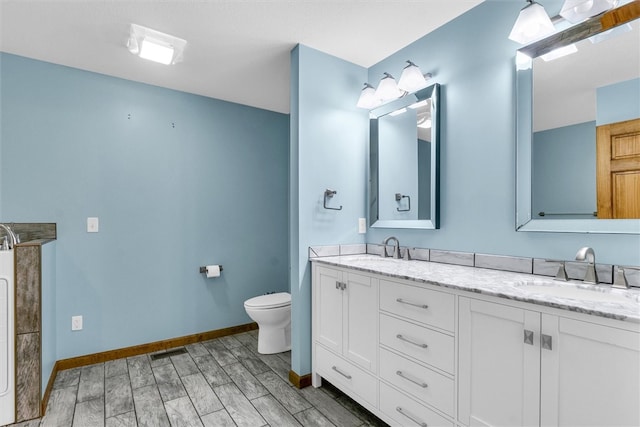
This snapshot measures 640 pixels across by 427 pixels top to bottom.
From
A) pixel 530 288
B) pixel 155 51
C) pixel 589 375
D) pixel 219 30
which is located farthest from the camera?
pixel 155 51

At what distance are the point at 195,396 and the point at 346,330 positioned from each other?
1083mm

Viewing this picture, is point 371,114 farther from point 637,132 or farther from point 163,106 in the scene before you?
point 163,106

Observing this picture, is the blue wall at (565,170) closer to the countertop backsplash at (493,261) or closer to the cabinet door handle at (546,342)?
the countertop backsplash at (493,261)

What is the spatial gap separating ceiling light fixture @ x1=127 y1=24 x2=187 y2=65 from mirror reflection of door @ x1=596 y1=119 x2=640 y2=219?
97.0 inches

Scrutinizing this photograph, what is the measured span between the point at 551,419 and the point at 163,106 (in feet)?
10.8

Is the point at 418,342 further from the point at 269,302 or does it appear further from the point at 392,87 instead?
the point at 392,87

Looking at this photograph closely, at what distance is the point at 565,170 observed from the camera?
60.6 inches

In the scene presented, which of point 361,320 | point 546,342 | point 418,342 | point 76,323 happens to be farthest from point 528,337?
point 76,323

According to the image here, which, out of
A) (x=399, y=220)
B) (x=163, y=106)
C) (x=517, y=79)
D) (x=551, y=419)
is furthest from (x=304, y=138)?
(x=551, y=419)

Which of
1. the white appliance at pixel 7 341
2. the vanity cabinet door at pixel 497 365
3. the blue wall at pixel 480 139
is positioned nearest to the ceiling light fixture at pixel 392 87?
the blue wall at pixel 480 139

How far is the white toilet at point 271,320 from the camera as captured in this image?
263 cm

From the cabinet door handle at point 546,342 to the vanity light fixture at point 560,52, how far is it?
1.33m

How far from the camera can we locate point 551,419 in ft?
3.47

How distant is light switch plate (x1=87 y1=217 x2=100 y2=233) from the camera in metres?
2.57
